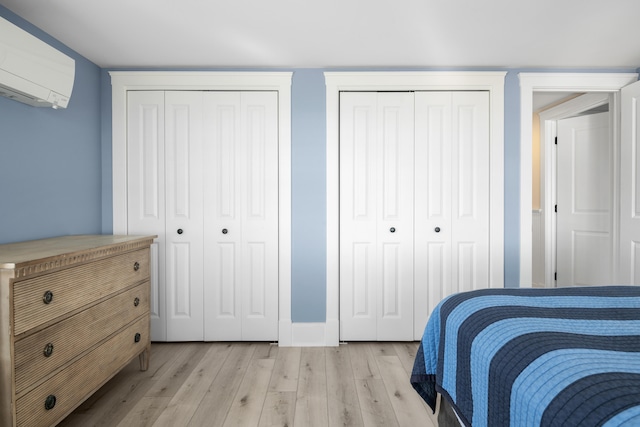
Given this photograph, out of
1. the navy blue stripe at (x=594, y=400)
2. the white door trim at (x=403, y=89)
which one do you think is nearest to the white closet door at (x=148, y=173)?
the white door trim at (x=403, y=89)

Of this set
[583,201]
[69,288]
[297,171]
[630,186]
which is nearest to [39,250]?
[69,288]

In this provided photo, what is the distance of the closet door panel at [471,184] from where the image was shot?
3.08 m

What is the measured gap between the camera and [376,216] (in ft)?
10.2

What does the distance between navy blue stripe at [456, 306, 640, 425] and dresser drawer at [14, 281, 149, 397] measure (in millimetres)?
1715

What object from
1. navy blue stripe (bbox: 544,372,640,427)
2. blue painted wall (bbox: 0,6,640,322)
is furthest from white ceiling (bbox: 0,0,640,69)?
navy blue stripe (bbox: 544,372,640,427)

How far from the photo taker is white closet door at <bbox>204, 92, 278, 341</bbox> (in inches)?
121

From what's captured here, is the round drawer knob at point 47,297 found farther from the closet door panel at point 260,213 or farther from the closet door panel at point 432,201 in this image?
the closet door panel at point 432,201

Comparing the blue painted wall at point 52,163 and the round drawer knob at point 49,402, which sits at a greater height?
the blue painted wall at point 52,163

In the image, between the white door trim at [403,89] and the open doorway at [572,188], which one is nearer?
the white door trim at [403,89]

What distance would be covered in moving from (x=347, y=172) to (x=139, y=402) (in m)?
2.12

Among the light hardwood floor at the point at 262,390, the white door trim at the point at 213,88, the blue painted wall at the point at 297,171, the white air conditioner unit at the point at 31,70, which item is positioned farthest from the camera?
the white door trim at the point at 213,88

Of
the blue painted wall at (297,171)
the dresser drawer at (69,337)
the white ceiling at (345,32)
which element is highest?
the white ceiling at (345,32)

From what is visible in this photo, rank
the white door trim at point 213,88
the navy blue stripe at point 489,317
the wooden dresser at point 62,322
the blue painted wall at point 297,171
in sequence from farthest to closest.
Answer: the white door trim at point 213,88, the blue painted wall at point 297,171, the wooden dresser at point 62,322, the navy blue stripe at point 489,317

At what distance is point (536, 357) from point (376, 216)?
2123mm
